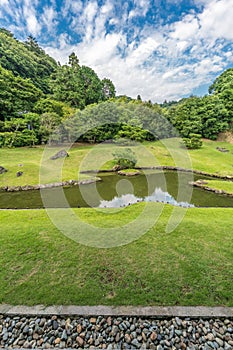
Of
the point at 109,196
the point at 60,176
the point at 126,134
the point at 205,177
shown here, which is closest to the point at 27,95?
the point at 126,134

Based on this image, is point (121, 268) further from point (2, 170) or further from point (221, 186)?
point (2, 170)

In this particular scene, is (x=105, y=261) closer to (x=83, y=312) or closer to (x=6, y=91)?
(x=83, y=312)

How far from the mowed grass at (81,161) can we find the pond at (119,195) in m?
2.11

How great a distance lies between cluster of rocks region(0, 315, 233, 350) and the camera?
275 cm

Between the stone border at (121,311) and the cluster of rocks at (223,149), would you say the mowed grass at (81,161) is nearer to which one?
the cluster of rocks at (223,149)

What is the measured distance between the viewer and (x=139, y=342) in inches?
110

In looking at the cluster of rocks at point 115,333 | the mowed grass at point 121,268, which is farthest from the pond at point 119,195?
the cluster of rocks at point 115,333

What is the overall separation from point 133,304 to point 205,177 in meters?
14.8

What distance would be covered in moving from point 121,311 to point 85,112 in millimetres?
25823

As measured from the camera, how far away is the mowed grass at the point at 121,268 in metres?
3.47

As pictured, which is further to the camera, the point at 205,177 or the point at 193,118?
the point at 193,118

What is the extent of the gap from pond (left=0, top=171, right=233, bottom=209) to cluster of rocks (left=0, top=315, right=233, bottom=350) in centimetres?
657

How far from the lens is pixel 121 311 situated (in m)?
3.21

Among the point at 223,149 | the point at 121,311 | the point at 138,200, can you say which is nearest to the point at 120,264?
the point at 121,311
